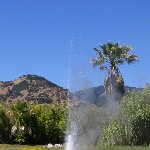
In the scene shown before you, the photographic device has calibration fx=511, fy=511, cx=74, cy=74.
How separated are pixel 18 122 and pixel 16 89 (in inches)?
3029

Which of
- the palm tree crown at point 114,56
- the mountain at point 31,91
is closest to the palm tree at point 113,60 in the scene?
the palm tree crown at point 114,56

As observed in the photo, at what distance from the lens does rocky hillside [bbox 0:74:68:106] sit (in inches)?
4373

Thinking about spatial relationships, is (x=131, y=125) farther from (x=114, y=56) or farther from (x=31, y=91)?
(x=31, y=91)

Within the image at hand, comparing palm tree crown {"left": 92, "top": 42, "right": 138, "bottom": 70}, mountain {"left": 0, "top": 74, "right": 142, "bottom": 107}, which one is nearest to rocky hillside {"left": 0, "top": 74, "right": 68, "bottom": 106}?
mountain {"left": 0, "top": 74, "right": 142, "bottom": 107}

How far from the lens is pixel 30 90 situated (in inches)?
4779

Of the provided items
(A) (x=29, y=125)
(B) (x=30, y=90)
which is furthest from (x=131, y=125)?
(B) (x=30, y=90)

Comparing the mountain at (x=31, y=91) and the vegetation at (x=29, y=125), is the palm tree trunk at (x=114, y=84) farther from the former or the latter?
the mountain at (x=31, y=91)

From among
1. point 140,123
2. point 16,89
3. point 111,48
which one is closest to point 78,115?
point 140,123

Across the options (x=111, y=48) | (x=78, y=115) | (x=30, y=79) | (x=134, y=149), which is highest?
(x=30, y=79)

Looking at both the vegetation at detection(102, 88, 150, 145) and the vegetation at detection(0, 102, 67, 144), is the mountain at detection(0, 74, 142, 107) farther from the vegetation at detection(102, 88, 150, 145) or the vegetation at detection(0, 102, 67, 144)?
the vegetation at detection(102, 88, 150, 145)

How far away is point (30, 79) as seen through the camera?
13250 cm

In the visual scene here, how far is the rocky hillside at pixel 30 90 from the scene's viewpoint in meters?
111

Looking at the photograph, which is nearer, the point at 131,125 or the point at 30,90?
the point at 131,125

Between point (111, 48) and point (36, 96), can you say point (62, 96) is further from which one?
point (111, 48)
